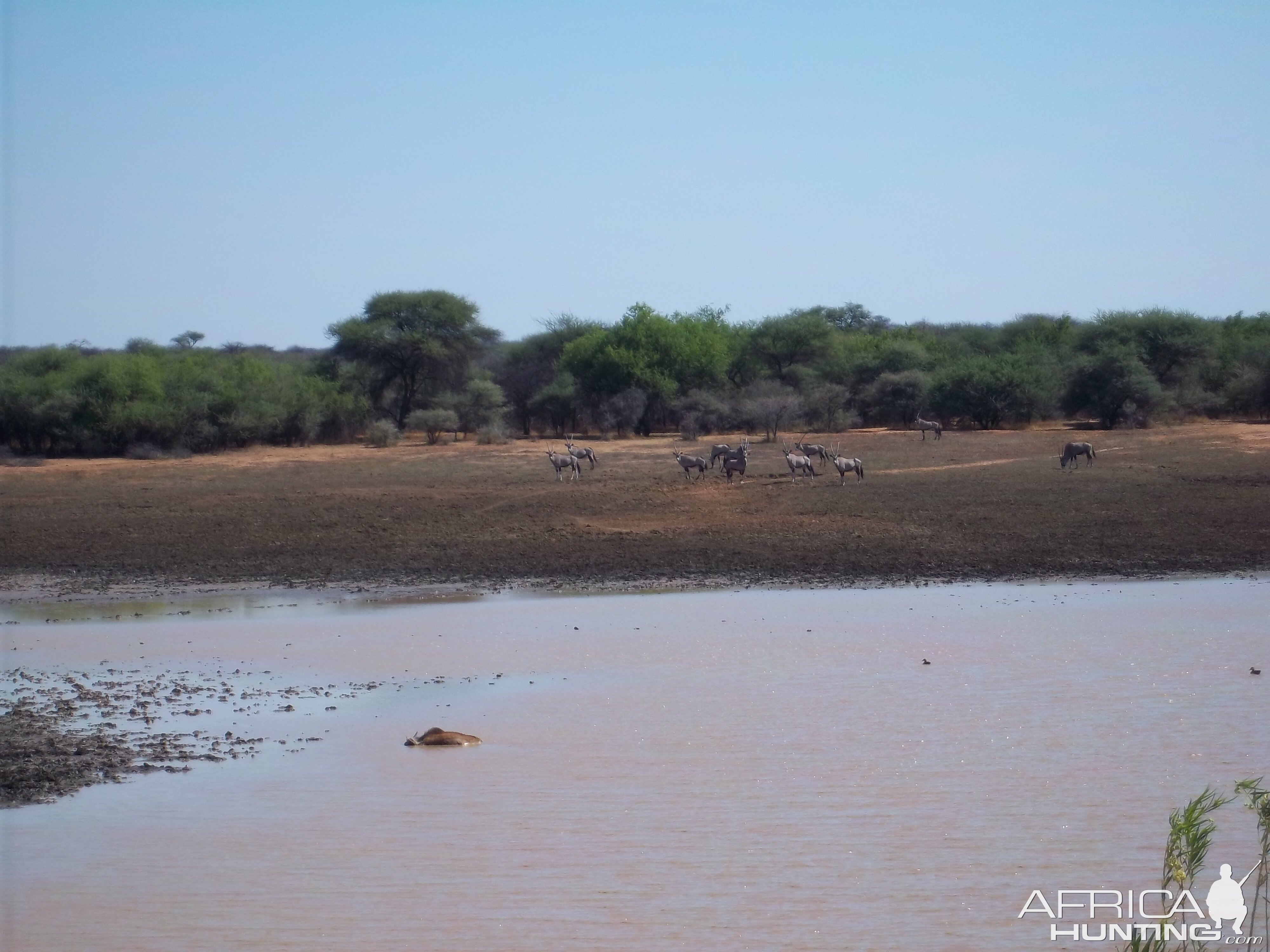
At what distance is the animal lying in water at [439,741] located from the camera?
8906mm

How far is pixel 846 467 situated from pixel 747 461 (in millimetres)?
3139

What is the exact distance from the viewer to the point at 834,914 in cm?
614

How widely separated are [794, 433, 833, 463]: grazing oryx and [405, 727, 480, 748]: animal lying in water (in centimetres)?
1686

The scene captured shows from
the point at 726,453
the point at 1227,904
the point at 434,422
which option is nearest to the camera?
the point at 1227,904

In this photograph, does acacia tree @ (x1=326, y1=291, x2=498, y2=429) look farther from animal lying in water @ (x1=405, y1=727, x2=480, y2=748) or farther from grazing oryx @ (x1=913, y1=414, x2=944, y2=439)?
animal lying in water @ (x1=405, y1=727, x2=480, y2=748)

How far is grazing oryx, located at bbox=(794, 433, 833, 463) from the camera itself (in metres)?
25.6

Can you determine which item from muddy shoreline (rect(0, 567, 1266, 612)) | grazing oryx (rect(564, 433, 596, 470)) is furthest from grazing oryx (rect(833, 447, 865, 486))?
muddy shoreline (rect(0, 567, 1266, 612))

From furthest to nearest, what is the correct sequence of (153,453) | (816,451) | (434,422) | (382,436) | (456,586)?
(434,422) < (382,436) < (153,453) < (816,451) < (456,586)

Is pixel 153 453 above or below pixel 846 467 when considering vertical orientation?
above

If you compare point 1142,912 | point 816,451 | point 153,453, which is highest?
point 816,451

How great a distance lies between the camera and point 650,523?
19.8m

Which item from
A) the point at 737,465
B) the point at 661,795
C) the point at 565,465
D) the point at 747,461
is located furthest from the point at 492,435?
the point at 661,795

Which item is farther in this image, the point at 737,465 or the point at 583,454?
the point at 583,454

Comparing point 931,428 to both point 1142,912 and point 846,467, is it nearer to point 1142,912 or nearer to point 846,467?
point 846,467
